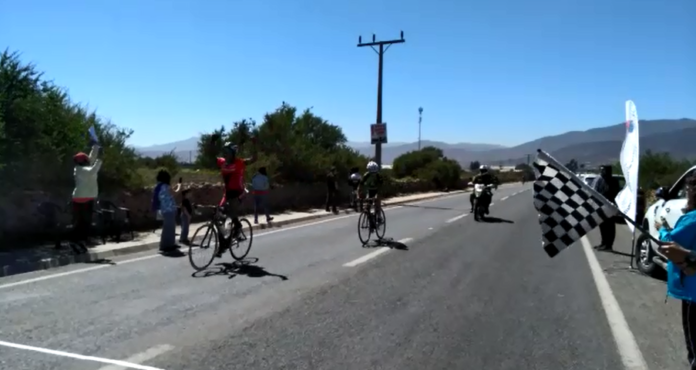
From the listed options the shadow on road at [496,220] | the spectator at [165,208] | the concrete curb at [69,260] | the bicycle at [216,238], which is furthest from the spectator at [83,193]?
the shadow on road at [496,220]

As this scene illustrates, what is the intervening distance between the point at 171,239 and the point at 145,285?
13.0 feet

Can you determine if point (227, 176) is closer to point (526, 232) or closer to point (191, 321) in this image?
point (191, 321)

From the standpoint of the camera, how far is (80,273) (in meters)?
9.86

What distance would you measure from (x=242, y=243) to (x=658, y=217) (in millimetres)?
6881

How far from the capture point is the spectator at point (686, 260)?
4.42 metres

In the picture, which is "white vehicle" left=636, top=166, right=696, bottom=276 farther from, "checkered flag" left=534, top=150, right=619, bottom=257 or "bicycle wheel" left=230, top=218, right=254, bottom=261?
"bicycle wheel" left=230, top=218, right=254, bottom=261

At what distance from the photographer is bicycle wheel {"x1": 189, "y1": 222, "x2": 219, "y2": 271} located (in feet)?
33.6

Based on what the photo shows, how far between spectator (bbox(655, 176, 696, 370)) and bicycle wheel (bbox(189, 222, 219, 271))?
7.28 meters

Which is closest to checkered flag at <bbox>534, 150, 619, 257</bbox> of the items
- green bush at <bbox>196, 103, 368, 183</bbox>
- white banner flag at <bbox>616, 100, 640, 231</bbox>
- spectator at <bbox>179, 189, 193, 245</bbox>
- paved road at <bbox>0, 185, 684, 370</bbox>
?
paved road at <bbox>0, 185, 684, 370</bbox>

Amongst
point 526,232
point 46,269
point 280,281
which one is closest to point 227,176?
point 280,281

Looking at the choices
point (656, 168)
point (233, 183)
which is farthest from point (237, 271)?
point (656, 168)

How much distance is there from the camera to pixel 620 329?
7133 millimetres

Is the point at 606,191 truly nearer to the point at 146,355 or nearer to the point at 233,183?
→ the point at 233,183

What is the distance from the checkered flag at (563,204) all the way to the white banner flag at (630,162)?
11.0ft
